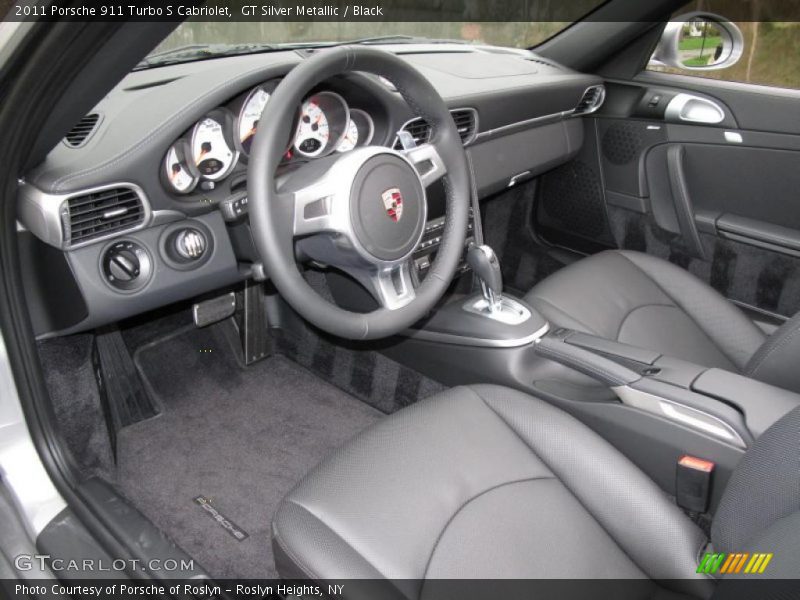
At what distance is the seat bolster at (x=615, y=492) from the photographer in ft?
3.89

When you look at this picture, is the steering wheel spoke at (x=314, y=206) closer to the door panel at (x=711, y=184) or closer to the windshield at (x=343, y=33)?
the windshield at (x=343, y=33)

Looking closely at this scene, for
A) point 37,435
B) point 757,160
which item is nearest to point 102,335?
point 37,435

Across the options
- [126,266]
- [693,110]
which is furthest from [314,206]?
[693,110]

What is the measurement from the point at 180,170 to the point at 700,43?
74.9 inches

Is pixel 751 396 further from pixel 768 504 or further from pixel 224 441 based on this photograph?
pixel 224 441

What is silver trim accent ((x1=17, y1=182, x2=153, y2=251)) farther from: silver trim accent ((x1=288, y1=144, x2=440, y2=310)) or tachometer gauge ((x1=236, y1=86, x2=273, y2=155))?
silver trim accent ((x1=288, y1=144, x2=440, y2=310))

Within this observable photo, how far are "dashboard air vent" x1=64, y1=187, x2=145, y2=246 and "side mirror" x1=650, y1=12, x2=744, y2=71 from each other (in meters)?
1.95

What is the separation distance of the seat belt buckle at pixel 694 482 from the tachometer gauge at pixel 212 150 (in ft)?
3.68

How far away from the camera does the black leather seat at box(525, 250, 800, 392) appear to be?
1849 millimetres

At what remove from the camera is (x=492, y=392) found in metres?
1.48

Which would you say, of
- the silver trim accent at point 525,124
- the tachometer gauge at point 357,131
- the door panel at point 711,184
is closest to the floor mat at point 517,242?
the door panel at point 711,184

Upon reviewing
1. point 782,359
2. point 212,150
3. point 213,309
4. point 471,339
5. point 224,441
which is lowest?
point 224,441

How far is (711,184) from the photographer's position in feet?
8.02

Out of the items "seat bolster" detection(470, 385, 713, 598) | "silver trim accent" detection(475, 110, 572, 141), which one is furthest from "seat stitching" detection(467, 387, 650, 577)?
"silver trim accent" detection(475, 110, 572, 141)
